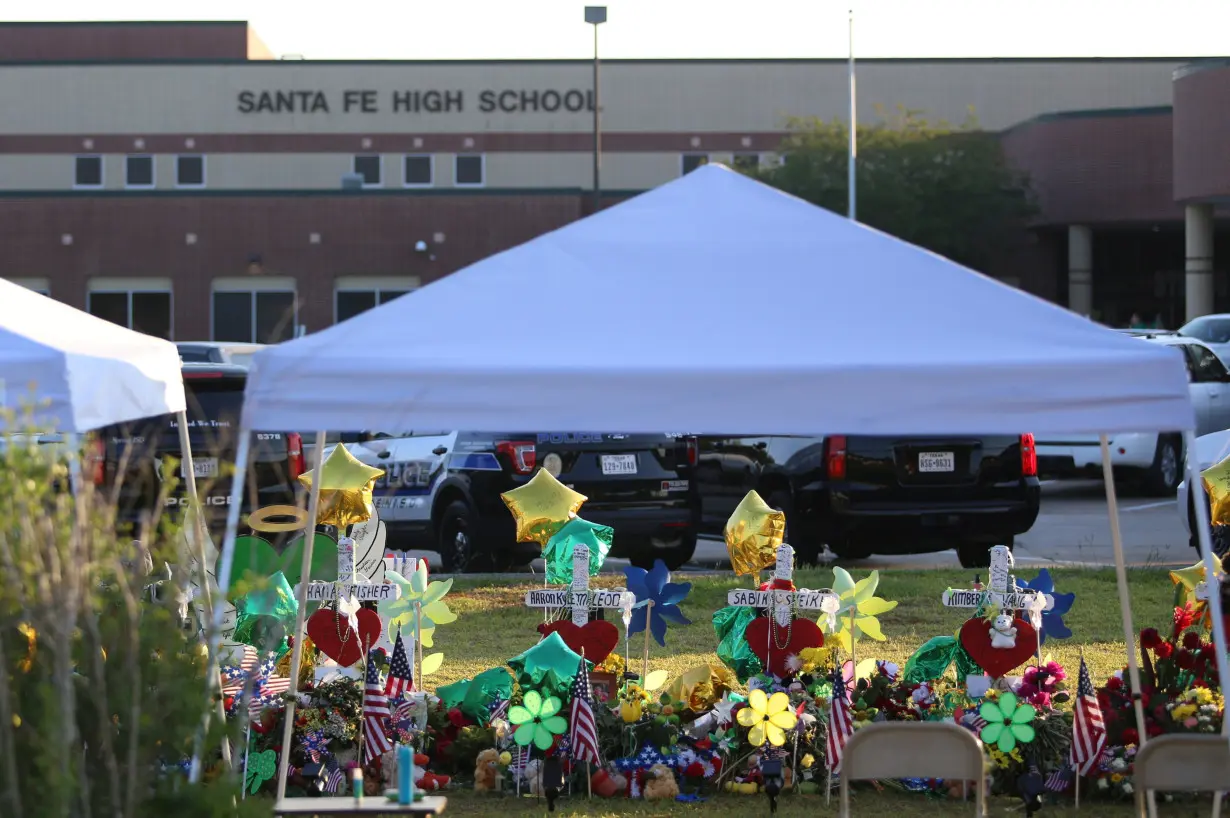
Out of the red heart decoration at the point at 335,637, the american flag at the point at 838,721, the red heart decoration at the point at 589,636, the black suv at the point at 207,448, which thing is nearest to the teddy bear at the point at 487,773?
the red heart decoration at the point at 589,636

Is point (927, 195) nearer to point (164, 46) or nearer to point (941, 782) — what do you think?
point (164, 46)

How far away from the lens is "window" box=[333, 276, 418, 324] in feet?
147

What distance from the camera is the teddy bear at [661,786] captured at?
666 cm

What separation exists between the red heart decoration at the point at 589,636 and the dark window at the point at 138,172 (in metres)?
46.4

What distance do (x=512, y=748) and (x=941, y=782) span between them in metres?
1.80

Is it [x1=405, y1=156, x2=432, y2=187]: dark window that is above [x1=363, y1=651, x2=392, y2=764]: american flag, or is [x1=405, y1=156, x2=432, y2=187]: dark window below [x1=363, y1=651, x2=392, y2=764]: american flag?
above

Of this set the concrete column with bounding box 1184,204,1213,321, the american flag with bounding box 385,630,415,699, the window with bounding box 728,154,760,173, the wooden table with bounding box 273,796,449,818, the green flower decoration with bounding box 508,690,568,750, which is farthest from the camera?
the window with bounding box 728,154,760,173

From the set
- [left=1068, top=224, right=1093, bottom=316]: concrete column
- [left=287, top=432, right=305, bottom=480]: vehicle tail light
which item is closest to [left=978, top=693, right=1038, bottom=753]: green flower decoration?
[left=287, top=432, right=305, bottom=480]: vehicle tail light

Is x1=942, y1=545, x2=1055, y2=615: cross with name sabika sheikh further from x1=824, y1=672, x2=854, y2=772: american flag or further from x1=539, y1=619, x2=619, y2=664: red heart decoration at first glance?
x1=539, y1=619, x2=619, y2=664: red heart decoration

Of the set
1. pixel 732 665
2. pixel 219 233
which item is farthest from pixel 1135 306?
pixel 732 665

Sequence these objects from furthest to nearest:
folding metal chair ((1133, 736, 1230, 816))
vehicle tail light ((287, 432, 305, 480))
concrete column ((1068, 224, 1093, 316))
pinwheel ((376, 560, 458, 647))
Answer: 1. concrete column ((1068, 224, 1093, 316))
2. vehicle tail light ((287, 432, 305, 480))
3. pinwheel ((376, 560, 458, 647))
4. folding metal chair ((1133, 736, 1230, 816))

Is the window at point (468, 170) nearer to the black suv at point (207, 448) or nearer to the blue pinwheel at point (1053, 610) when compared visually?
the black suv at point (207, 448)

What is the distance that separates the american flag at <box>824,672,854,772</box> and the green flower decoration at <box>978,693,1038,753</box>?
0.59 meters

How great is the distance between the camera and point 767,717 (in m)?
6.70
